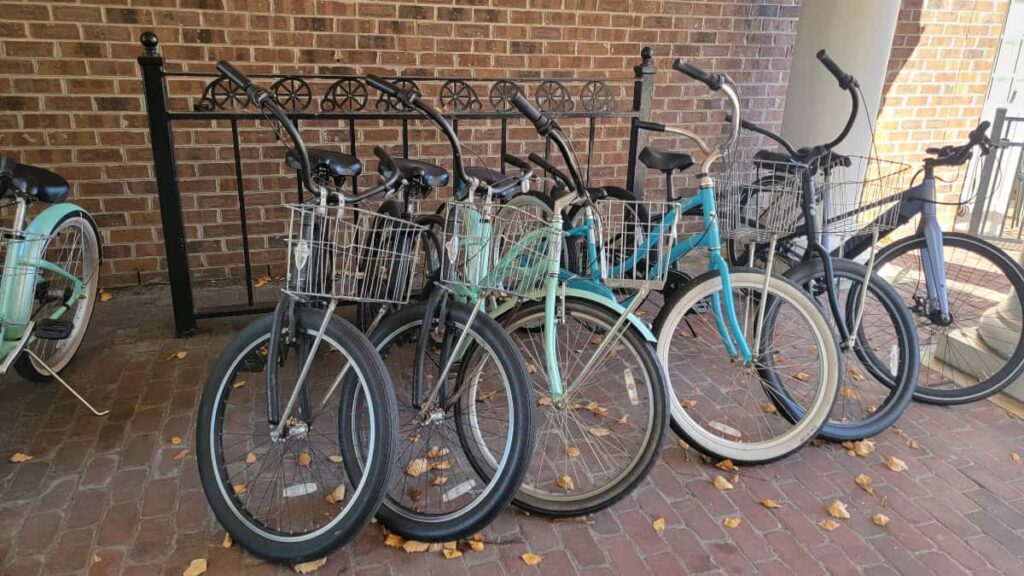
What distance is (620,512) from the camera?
7.86ft

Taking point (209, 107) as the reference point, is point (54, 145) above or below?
below

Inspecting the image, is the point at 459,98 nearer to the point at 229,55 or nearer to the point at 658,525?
the point at 229,55

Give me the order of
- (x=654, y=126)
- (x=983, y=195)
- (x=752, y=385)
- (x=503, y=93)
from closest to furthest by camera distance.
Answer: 1. (x=654, y=126)
2. (x=752, y=385)
3. (x=503, y=93)
4. (x=983, y=195)

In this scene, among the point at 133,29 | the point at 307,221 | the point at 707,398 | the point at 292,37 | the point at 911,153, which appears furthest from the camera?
the point at 911,153

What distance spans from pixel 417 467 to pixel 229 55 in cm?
277

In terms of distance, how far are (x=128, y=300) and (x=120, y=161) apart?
82 centimetres

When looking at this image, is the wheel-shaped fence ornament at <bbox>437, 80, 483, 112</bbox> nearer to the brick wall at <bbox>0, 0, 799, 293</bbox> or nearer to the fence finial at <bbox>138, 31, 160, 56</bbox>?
the brick wall at <bbox>0, 0, 799, 293</bbox>

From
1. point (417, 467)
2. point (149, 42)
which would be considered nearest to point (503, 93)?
point (149, 42)

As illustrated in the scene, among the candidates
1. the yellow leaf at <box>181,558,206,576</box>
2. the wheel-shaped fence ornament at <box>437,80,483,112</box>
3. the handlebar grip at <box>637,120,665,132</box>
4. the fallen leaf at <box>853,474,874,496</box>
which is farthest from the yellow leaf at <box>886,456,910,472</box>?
the wheel-shaped fence ornament at <box>437,80,483,112</box>

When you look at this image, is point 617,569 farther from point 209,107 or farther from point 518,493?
point 209,107

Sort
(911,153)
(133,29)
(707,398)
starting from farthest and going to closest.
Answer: (911,153), (133,29), (707,398)

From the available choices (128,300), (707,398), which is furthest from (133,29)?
(707,398)

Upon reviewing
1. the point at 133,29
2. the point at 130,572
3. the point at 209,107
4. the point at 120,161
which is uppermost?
the point at 133,29

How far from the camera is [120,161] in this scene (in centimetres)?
398
